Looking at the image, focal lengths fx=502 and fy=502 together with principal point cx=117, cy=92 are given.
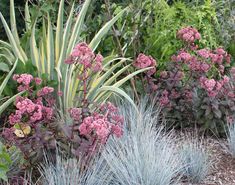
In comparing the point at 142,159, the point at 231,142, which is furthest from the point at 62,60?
the point at 231,142

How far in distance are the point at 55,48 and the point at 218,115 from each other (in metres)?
1.41

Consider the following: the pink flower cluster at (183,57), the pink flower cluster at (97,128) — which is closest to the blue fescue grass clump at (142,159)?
the pink flower cluster at (97,128)

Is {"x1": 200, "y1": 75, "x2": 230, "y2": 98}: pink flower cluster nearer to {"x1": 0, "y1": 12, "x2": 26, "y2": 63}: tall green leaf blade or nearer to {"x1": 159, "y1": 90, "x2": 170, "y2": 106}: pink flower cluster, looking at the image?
{"x1": 159, "y1": 90, "x2": 170, "y2": 106}: pink flower cluster

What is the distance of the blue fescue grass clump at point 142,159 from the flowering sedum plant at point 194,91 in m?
0.62

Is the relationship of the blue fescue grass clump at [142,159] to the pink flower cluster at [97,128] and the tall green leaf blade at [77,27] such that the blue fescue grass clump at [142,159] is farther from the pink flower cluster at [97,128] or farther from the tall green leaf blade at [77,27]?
the tall green leaf blade at [77,27]

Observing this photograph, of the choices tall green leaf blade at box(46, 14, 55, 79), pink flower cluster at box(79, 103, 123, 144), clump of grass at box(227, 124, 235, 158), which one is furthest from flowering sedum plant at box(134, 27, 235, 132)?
pink flower cluster at box(79, 103, 123, 144)

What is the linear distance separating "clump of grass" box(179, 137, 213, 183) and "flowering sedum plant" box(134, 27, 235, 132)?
0.57 metres

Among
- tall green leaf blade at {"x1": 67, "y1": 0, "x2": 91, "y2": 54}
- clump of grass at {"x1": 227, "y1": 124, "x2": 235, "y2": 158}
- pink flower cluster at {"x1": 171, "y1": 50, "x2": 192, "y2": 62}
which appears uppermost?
tall green leaf blade at {"x1": 67, "y1": 0, "x2": 91, "y2": 54}

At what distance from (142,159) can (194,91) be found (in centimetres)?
123

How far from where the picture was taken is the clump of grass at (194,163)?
3.49 meters

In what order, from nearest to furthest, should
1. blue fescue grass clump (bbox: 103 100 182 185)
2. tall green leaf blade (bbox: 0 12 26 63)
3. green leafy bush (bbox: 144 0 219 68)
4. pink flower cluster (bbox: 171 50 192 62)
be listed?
1. blue fescue grass clump (bbox: 103 100 182 185)
2. tall green leaf blade (bbox: 0 12 26 63)
3. pink flower cluster (bbox: 171 50 192 62)
4. green leafy bush (bbox: 144 0 219 68)

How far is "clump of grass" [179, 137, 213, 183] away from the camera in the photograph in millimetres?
3490

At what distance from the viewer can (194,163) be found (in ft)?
11.5

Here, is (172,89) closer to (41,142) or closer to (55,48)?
(55,48)
